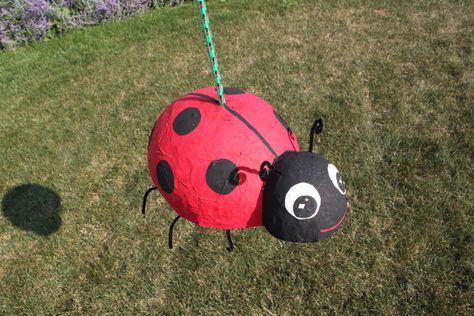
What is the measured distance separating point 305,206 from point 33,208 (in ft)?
10.6

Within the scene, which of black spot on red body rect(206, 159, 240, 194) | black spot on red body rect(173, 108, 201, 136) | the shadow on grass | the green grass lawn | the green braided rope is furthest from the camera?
the shadow on grass

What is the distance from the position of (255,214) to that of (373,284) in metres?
1.64

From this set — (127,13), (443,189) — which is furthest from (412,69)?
(127,13)

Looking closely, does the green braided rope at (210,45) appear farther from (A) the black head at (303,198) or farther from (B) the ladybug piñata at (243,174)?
(A) the black head at (303,198)

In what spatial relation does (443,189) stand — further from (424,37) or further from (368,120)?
(424,37)

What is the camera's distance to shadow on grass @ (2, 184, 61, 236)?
3.62m

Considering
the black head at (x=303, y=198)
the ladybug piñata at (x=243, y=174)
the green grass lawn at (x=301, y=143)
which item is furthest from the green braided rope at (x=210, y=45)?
the green grass lawn at (x=301, y=143)

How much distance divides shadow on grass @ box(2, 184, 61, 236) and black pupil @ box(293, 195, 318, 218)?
2.81 meters

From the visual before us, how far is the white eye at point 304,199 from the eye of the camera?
153 centimetres

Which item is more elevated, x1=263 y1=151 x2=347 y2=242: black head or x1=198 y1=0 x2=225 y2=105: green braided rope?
x1=198 y1=0 x2=225 y2=105: green braided rope

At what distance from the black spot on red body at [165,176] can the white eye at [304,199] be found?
55 centimetres

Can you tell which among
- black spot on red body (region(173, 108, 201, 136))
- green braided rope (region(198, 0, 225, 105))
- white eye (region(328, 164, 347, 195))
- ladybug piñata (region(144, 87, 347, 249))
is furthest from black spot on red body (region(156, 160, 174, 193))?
white eye (region(328, 164, 347, 195))

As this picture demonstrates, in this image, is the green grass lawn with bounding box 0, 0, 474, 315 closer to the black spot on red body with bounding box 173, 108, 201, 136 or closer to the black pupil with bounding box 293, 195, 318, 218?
the black pupil with bounding box 293, 195, 318, 218

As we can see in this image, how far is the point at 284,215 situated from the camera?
1.57 metres
